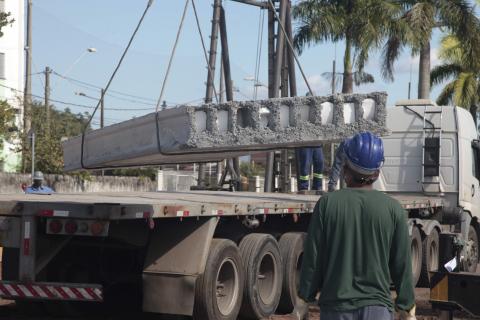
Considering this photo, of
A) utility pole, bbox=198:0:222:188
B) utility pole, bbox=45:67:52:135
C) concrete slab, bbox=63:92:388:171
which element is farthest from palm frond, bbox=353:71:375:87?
concrete slab, bbox=63:92:388:171

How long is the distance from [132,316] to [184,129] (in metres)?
2.70

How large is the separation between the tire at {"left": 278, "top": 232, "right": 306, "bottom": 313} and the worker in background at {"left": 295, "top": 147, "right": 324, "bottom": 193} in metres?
5.46

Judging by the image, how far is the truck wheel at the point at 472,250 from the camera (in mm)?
15391

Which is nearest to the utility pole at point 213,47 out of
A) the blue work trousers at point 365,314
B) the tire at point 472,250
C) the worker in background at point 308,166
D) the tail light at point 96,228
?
the worker in background at point 308,166

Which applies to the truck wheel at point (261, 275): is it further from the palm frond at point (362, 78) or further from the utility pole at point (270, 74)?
the palm frond at point (362, 78)

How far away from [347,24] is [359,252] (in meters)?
30.4

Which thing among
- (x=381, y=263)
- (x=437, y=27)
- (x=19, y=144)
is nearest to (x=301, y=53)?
(x=437, y=27)

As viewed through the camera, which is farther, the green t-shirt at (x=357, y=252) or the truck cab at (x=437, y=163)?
the truck cab at (x=437, y=163)

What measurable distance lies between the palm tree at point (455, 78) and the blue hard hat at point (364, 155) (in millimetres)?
37099

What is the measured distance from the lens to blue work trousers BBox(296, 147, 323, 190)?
53.7 feet

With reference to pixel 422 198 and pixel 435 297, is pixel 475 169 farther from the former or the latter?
pixel 435 297

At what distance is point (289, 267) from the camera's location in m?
10.4

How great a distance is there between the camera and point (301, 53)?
3425 cm

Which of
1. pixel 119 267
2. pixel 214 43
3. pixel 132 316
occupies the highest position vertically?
pixel 214 43
